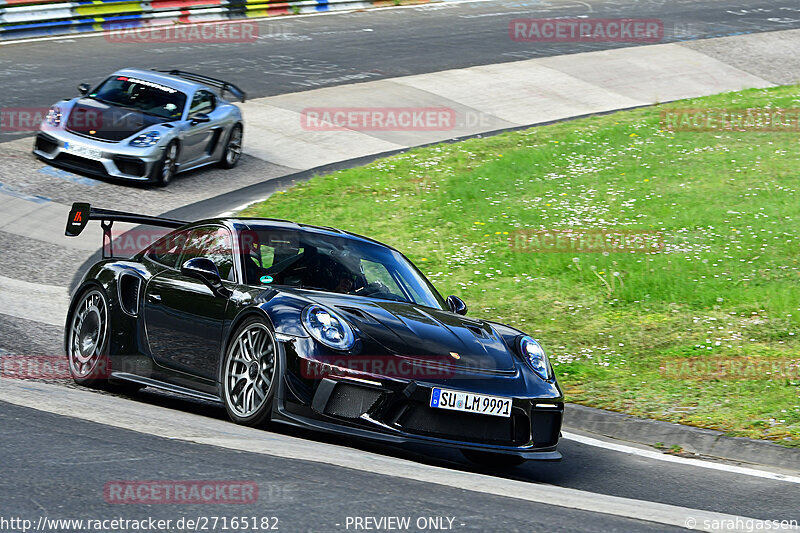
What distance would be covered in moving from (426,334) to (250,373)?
1019 mm

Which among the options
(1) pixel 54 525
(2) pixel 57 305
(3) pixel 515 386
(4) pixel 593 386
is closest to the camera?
(1) pixel 54 525

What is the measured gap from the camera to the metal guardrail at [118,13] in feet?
76.6

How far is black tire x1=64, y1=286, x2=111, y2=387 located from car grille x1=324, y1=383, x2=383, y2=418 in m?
2.22

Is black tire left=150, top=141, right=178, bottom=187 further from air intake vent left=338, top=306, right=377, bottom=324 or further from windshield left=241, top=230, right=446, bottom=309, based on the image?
air intake vent left=338, top=306, right=377, bottom=324

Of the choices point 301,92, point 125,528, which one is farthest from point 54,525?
point 301,92

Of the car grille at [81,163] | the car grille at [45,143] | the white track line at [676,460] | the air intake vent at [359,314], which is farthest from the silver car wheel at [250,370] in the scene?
the car grille at [45,143]

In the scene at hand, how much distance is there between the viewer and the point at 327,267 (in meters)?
7.30

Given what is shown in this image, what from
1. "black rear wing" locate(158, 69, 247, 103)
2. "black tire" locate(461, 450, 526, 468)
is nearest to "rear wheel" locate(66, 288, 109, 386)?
"black tire" locate(461, 450, 526, 468)

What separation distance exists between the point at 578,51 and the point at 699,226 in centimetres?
1458

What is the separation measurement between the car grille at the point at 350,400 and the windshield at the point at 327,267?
3.64 ft

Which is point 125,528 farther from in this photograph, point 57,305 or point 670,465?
point 57,305

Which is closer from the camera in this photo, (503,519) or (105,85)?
(503,519)

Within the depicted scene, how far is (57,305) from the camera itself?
10.7 m

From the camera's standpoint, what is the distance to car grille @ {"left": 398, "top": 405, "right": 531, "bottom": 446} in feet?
20.0
